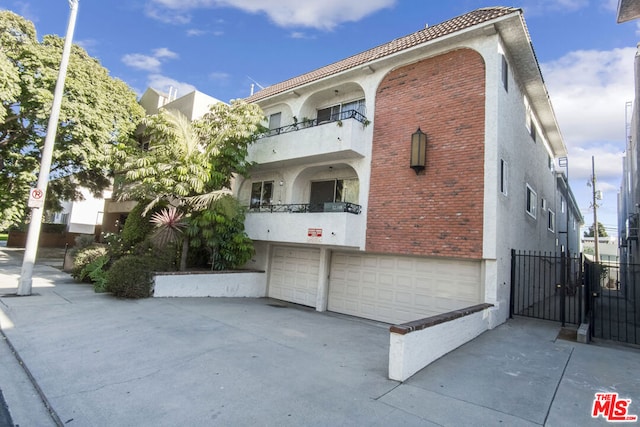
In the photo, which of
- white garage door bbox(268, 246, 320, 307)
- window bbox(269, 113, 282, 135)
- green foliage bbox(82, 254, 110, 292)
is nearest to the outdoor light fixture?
white garage door bbox(268, 246, 320, 307)

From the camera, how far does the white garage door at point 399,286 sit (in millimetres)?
9438

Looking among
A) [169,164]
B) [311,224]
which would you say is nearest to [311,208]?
[311,224]

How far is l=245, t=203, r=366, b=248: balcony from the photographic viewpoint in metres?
10.5

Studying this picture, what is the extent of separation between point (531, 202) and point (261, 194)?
10.8 meters

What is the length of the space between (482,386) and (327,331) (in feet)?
13.6

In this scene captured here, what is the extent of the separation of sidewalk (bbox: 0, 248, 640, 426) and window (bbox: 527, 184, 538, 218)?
19.2ft

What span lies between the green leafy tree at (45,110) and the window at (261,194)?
19.4 feet

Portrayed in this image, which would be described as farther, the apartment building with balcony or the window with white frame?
the window with white frame

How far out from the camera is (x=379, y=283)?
11.1 meters

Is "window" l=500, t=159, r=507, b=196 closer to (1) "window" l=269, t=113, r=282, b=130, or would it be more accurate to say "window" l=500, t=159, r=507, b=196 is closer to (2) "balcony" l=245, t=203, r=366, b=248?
(2) "balcony" l=245, t=203, r=366, b=248

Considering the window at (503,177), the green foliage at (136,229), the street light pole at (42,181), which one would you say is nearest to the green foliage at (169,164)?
the green foliage at (136,229)

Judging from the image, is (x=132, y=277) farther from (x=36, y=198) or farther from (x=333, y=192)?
(x=333, y=192)

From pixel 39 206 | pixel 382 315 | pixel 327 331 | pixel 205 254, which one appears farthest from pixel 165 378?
pixel 205 254

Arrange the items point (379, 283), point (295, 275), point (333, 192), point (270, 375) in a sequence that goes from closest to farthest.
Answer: point (270, 375) → point (379, 283) → point (333, 192) → point (295, 275)
